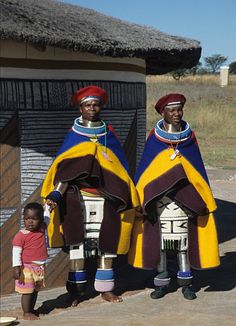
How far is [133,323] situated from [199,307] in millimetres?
633

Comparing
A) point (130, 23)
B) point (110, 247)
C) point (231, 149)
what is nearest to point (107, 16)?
point (130, 23)

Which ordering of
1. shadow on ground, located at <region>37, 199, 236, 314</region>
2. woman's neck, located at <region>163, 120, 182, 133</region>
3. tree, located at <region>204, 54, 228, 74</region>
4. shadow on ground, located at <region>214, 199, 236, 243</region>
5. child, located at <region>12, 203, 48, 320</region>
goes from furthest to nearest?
tree, located at <region>204, 54, 228, 74</region> < shadow on ground, located at <region>214, 199, 236, 243</region> < shadow on ground, located at <region>37, 199, 236, 314</region> < woman's neck, located at <region>163, 120, 182, 133</region> < child, located at <region>12, 203, 48, 320</region>

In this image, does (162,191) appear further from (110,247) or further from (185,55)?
(185,55)

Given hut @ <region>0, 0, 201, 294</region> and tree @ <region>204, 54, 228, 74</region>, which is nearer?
hut @ <region>0, 0, 201, 294</region>

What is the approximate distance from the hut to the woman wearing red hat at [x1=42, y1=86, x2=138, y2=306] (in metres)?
0.53

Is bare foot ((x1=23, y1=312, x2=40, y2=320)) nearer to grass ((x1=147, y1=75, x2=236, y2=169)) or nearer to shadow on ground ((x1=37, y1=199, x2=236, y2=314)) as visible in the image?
shadow on ground ((x1=37, y1=199, x2=236, y2=314))

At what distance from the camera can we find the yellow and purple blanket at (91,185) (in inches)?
196

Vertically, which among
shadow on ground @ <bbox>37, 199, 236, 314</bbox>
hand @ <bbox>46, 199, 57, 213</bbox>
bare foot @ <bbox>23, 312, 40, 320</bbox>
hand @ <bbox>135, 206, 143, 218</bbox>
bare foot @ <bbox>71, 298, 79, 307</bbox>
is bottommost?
bare foot @ <bbox>23, 312, 40, 320</bbox>

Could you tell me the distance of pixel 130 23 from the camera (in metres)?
7.38

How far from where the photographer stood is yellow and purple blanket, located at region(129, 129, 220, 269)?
16.8ft

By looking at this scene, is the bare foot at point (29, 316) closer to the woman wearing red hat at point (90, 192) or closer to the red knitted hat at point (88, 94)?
the woman wearing red hat at point (90, 192)

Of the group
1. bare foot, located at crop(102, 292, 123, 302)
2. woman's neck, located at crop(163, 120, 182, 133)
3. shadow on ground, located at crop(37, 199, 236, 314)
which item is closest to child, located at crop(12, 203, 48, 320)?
shadow on ground, located at crop(37, 199, 236, 314)

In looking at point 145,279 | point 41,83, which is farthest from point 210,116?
point 41,83

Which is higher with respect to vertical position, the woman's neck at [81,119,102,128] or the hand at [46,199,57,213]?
the woman's neck at [81,119,102,128]
